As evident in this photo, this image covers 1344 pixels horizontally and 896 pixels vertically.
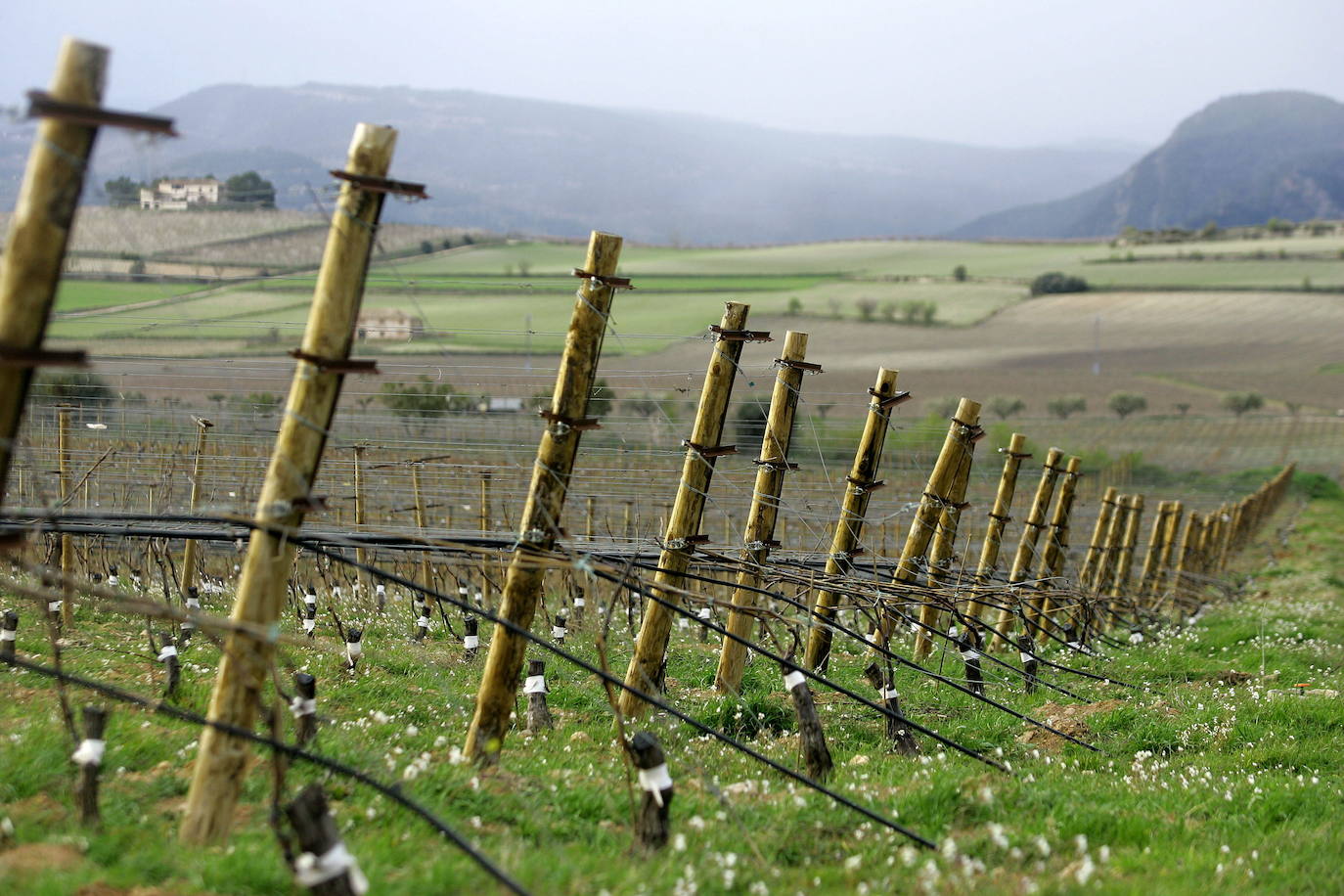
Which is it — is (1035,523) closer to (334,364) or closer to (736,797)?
(736,797)

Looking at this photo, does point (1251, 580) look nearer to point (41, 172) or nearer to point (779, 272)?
point (41, 172)

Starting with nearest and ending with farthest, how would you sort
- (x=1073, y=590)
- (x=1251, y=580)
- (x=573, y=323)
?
(x=573, y=323) < (x=1073, y=590) < (x=1251, y=580)

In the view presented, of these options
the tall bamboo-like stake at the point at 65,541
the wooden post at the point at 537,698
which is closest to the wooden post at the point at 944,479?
the wooden post at the point at 537,698

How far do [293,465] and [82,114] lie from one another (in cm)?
191

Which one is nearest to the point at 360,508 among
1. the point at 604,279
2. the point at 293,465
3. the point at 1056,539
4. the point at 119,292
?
the point at 119,292

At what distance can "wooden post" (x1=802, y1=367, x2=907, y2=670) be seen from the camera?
Result: 37.0 ft

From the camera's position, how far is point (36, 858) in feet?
17.2

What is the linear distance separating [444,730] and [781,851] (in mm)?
3321

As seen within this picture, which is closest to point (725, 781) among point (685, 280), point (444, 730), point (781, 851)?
point (781, 851)

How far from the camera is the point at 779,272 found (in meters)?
130

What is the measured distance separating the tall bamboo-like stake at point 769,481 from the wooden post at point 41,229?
6.57 m

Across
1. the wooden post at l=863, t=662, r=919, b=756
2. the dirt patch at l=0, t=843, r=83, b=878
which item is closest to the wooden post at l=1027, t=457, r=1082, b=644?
the wooden post at l=863, t=662, r=919, b=756

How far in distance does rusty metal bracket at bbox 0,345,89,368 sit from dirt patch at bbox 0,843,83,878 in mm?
2192

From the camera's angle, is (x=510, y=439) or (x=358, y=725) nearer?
(x=358, y=725)
